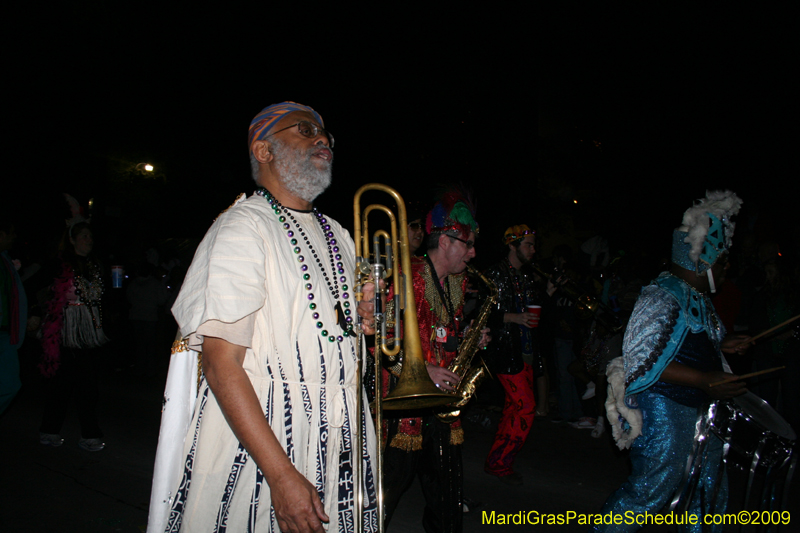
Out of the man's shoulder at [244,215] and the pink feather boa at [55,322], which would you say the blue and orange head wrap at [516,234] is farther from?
the pink feather boa at [55,322]

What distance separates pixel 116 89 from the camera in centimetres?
1386

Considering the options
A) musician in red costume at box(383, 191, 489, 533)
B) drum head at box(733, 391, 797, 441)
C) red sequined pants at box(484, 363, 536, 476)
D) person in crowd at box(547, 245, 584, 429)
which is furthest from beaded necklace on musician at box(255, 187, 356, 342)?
person in crowd at box(547, 245, 584, 429)

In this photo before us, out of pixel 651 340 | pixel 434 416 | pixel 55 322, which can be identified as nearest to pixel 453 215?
pixel 434 416

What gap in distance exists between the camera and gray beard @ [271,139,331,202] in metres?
2.11

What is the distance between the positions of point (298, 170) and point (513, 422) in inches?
140

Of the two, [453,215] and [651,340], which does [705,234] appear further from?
[453,215]

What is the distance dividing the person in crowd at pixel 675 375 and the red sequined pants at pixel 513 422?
147cm

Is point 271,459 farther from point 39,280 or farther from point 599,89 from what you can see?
point 599,89

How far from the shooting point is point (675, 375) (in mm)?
3076

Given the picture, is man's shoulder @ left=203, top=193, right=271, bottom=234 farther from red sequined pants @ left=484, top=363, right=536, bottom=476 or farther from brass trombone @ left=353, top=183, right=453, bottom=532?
red sequined pants @ left=484, top=363, right=536, bottom=476

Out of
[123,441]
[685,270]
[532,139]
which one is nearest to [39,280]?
[123,441]

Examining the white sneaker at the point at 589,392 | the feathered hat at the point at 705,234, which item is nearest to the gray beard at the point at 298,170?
the feathered hat at the point at 705,234

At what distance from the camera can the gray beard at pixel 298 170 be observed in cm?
211

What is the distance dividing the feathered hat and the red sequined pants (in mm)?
1949
